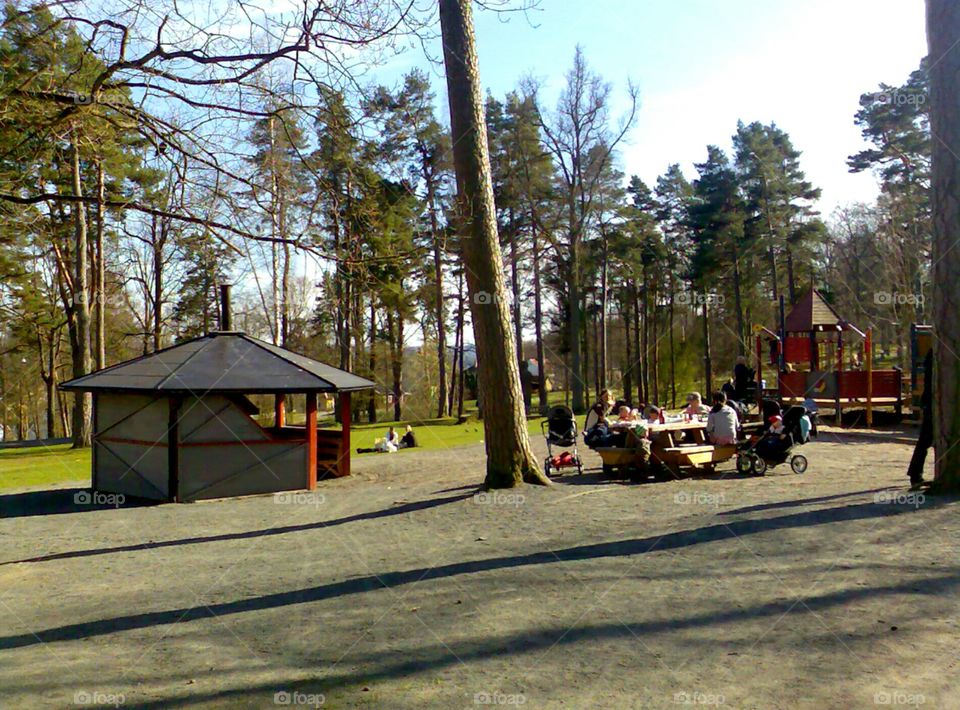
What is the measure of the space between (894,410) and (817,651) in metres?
23.1

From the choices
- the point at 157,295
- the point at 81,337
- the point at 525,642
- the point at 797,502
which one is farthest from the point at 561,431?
the point at 157,295

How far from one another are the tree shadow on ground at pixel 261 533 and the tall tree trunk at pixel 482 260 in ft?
3.19

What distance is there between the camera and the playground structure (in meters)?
24.1

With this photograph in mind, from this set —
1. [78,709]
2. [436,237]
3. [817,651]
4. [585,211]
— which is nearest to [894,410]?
[585,211]

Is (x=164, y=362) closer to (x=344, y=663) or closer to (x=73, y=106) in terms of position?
(x=73, y=106)

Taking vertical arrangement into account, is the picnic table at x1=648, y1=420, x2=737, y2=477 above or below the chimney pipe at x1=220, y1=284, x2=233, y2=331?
below

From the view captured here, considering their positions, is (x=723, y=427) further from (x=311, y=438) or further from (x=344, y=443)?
(x=344, y=443)

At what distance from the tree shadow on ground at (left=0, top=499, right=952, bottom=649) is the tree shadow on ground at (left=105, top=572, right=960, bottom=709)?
175 cm

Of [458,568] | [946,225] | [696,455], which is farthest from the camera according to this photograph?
[696,455]

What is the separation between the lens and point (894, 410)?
25.5 meters

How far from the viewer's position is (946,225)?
30.2ft

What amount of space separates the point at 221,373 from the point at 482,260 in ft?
19.1

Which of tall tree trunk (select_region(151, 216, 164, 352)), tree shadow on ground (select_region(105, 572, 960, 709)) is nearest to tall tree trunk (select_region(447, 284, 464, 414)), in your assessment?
tall tree trunk (select_region(151, 216, 164, 352))

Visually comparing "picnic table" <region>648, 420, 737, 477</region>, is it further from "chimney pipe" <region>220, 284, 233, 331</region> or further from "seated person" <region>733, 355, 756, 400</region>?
"seated person" <region>733, 355, 756, 400</region>
